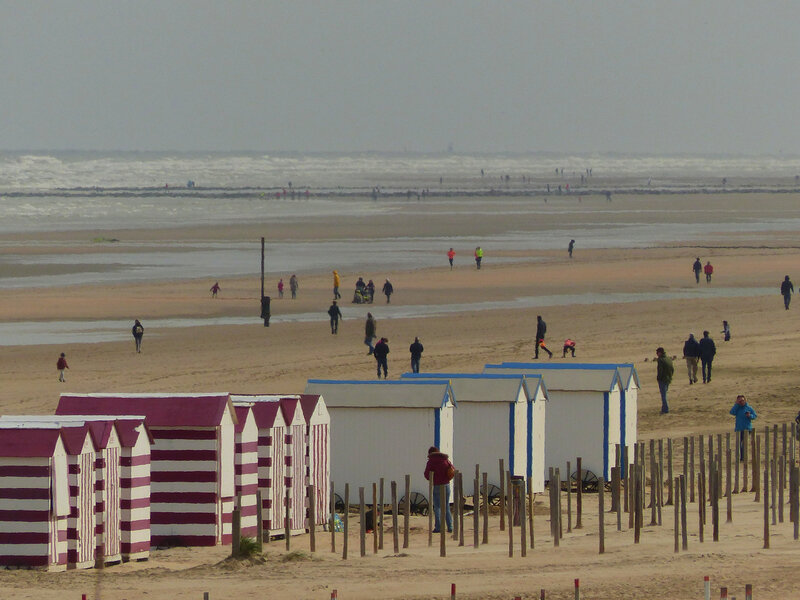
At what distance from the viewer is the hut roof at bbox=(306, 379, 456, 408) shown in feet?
77.4

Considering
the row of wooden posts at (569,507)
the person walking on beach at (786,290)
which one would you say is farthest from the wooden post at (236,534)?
the person walking on beach at (786,290)

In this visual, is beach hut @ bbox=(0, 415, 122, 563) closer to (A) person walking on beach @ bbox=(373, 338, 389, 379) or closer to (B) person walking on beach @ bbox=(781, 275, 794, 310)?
(A) person walking on beach @ bbox=(373, 338, 389, 379)

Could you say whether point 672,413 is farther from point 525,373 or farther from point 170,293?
point 170,293

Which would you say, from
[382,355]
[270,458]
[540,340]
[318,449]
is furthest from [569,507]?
[540,340]

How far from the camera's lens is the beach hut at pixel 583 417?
2648cm

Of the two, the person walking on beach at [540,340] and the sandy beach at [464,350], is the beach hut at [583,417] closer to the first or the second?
the sandy beach at [464,350]

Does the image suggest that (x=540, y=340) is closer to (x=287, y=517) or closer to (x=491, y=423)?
(x=491, y=423)

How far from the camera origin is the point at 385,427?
23.8 metres

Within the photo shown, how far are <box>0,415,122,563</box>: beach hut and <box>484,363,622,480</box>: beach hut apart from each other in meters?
9.11

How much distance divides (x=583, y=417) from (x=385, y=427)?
4249mm

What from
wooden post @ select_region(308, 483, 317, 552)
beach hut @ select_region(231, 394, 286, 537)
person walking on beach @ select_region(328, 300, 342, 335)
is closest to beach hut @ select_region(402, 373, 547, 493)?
beach hut @ select_region(231, 394, 286, 537)

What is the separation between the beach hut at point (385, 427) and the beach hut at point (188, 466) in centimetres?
355

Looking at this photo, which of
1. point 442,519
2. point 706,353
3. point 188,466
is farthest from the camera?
point 706,353

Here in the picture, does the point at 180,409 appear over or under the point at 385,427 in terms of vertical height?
over
